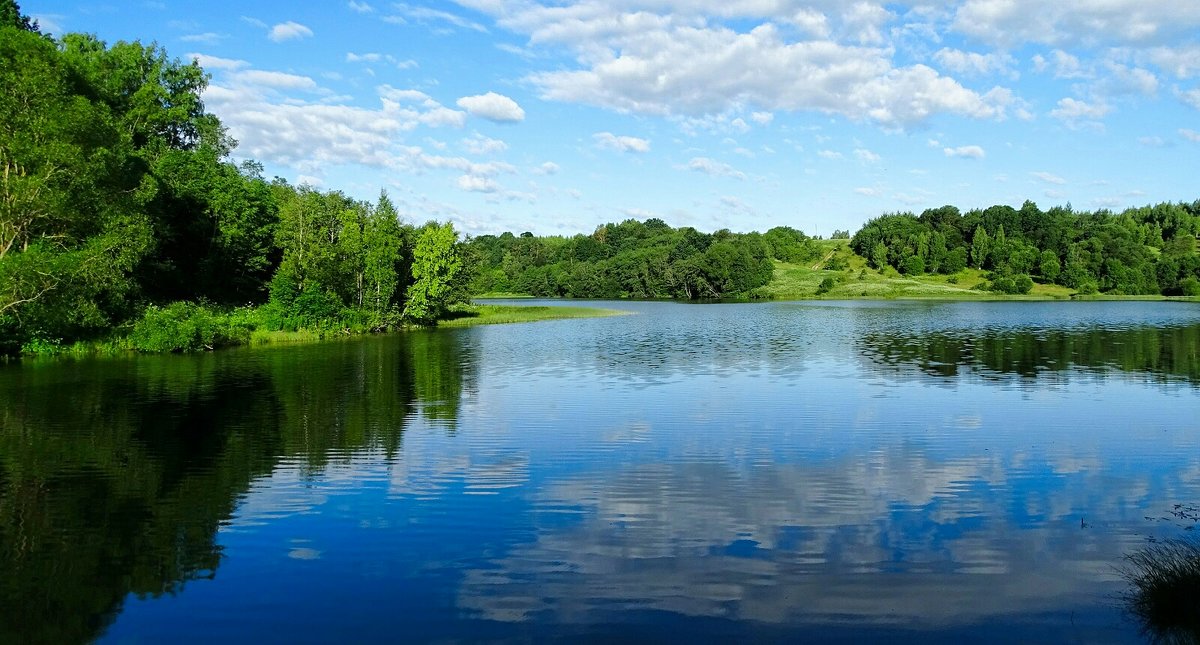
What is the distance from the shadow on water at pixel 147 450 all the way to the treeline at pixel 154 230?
5245 mm

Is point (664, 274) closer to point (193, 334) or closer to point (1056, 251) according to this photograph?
point (1056, 251)

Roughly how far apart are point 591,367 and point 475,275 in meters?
51.6

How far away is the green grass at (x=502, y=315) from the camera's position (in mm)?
82000

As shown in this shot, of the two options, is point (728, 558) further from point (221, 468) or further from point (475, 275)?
point (475, 275)

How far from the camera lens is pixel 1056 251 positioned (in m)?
175

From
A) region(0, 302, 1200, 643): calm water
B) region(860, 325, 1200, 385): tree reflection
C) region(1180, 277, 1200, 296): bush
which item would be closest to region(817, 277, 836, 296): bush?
region(1180, 277, 1200, 296): bush

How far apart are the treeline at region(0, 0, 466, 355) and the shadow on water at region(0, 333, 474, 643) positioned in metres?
5.25

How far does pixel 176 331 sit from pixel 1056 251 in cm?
18175

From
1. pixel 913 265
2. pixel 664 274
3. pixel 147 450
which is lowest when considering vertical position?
pixel 147 450

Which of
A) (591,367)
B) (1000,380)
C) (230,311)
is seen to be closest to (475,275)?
(230,311)

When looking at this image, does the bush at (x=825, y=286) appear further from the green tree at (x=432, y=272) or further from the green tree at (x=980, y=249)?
the green tree at (x=432, y=272)

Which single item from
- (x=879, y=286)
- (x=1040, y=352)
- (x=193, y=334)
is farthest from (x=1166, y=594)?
(x=879, y=286)

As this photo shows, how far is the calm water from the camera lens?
10164 mm

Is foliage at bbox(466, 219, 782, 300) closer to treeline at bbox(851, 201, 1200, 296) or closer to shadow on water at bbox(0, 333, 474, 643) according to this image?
treeline at bbox(851, 201, 1200, 296)
